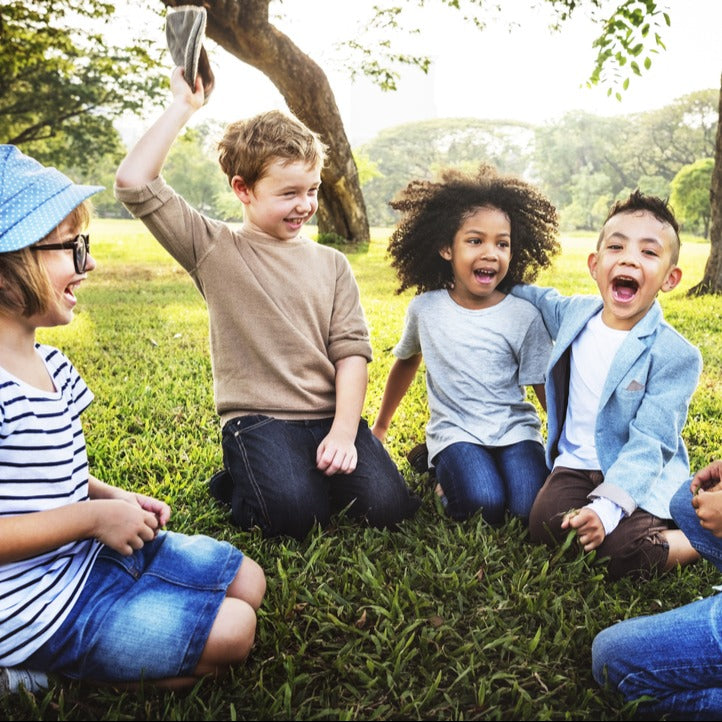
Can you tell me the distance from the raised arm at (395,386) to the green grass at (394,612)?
0.19 metres

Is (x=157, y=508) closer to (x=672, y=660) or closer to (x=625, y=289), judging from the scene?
(x=672, y=660)

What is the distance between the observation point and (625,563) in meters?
2.35

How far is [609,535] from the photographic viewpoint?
94.7 inches

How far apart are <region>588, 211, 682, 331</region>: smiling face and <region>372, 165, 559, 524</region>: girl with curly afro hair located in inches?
18.8

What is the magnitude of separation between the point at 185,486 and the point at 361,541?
2.79 ft

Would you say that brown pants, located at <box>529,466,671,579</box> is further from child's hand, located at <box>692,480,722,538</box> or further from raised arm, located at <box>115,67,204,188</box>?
raised arm, located at <box>115,67,204,188</box>

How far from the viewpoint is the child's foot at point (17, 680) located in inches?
66.3

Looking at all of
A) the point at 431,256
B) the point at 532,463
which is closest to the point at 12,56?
the point at 431,256

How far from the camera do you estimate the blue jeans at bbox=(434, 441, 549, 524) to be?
271 cm

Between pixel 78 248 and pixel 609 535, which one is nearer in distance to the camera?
pixel 78 248

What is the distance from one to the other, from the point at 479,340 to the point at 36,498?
1.94 metres

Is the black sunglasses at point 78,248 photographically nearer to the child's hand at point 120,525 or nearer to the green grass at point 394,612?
the child's hand at point 120,525

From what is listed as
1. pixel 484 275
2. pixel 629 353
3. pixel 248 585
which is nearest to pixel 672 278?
pixel 629 353

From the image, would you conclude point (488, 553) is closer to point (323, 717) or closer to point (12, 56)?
point (323, 717)
